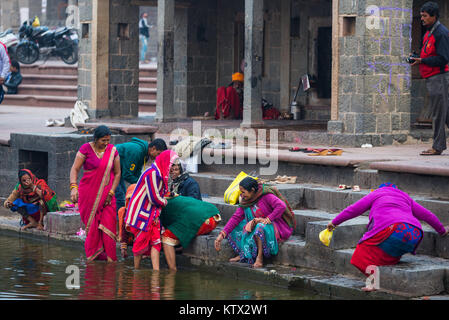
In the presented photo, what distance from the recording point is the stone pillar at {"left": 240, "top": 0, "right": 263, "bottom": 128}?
15086 mm

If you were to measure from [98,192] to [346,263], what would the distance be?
114 inches

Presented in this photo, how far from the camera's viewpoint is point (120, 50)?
1800 cm

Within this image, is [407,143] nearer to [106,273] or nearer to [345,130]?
[345,130]

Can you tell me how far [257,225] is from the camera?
9.29 metres

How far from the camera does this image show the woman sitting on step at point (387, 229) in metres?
8.10

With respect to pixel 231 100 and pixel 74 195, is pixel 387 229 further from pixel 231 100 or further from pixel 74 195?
pixel 231 100

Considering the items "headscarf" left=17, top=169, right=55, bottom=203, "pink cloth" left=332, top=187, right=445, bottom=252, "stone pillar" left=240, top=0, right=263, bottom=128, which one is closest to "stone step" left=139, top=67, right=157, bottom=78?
"stone pillar" left=240, top=0, right=263, bottom=128

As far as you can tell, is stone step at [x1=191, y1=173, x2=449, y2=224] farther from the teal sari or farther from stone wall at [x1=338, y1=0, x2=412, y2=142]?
stone wall at [x1=338, y1=0, x2=412, y2=142]

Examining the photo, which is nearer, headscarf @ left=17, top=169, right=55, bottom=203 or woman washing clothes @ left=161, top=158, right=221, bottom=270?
woman washing clothes @ left=161, top=158, right=221, bottom=270

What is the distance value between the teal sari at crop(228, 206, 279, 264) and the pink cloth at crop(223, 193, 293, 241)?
66 millimetres

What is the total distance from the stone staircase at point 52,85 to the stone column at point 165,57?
601cm

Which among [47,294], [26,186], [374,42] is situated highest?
[374,42]
